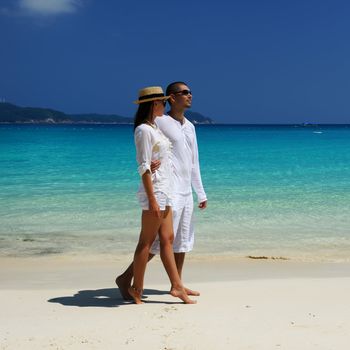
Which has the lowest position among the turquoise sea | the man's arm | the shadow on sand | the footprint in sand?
the turquoise sea

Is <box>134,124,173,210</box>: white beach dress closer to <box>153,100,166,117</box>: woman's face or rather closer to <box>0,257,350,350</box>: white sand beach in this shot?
<box>153,100,166,117</box>: woman's face

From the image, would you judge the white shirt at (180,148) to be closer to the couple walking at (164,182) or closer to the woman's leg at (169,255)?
the couple walking at (164,182)

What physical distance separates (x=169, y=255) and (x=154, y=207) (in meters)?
0.44

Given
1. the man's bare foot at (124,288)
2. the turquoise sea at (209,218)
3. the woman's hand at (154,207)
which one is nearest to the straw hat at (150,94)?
the woman's hand at (154,207)

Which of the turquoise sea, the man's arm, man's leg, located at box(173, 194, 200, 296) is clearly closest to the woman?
man's leg, located at box(173, 194, 200, 296)

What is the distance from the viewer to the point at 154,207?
4480mm

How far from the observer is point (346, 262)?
7043 millimetres

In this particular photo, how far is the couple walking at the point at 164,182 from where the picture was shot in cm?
452

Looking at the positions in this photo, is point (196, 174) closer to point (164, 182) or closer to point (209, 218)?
point (164, 182)

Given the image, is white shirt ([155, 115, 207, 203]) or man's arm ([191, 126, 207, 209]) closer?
white shirt ([155, 115, 207, 203])

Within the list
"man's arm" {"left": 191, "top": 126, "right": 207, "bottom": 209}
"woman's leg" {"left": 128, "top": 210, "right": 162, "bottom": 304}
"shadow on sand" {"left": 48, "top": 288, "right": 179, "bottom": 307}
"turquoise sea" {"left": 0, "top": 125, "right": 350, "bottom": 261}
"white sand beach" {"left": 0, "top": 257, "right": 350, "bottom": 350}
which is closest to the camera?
"white sand beach" {"left": 0, "top": 257, "right": 350, "bottom": 350}


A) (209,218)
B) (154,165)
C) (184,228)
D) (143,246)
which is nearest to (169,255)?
(143,246)

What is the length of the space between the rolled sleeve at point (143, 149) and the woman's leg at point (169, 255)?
0.40 metres

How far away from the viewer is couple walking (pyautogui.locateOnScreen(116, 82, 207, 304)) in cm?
452
